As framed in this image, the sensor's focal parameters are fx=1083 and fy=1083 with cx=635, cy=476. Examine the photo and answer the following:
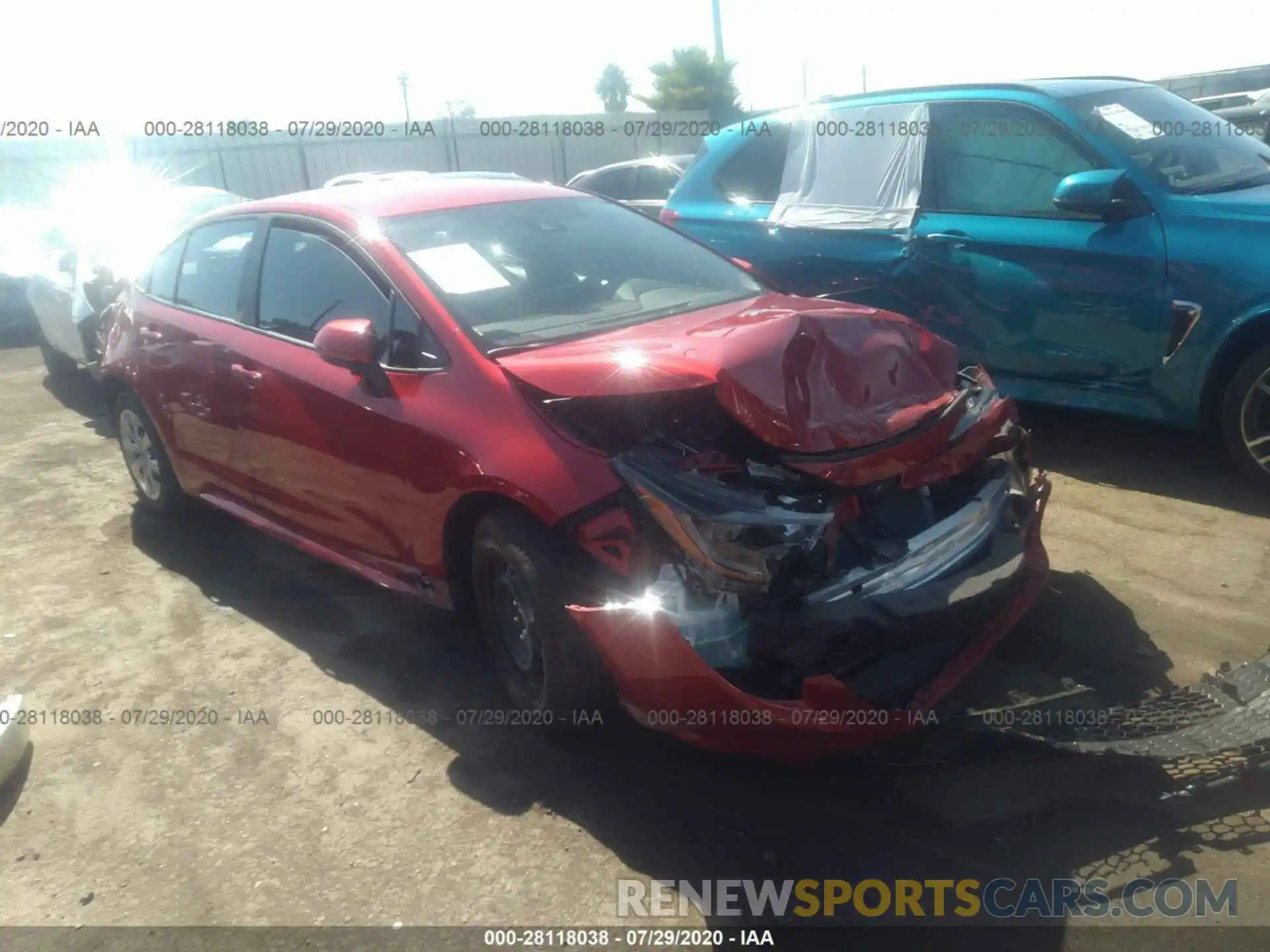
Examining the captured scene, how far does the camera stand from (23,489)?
6.48 metres

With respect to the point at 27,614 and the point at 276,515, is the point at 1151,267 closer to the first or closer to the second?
the point at 276,515

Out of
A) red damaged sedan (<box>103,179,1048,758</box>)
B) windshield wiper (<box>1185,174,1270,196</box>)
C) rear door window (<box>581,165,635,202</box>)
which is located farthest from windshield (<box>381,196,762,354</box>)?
rear door window (<box>581,165,635,202</box>)

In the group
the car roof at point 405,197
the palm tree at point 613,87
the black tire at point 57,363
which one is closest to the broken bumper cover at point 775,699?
the car roof at point 405,197

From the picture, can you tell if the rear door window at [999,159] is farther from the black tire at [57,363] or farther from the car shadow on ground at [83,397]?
the black tire at [57,363]

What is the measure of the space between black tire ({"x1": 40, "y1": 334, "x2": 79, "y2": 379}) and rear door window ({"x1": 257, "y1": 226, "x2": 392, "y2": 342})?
20.7 ft

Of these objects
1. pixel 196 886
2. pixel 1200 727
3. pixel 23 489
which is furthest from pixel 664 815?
pixel 23 489

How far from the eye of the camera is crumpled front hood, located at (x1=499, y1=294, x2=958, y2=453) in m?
3.02

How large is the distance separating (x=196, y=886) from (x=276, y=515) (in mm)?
1821

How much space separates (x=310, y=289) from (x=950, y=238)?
3.15 metres

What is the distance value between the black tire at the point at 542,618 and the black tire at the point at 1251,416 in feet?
10.0

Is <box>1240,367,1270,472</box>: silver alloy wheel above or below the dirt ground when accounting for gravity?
above

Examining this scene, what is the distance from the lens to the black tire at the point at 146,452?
5.32 metres

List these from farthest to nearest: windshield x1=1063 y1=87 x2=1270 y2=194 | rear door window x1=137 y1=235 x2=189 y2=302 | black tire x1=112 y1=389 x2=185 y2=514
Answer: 1. black tire x1=112 y1=389 x2=185 y2=514
2. rear door window x1=137 y1=235 x2=189 y2=302
3. windshield x1=1063 y1=87 x2=1270 y2=194

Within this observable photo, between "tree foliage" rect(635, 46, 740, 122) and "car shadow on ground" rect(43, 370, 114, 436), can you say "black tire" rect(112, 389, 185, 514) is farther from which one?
"tree foliage" rect(635, 46, 740, 122)
